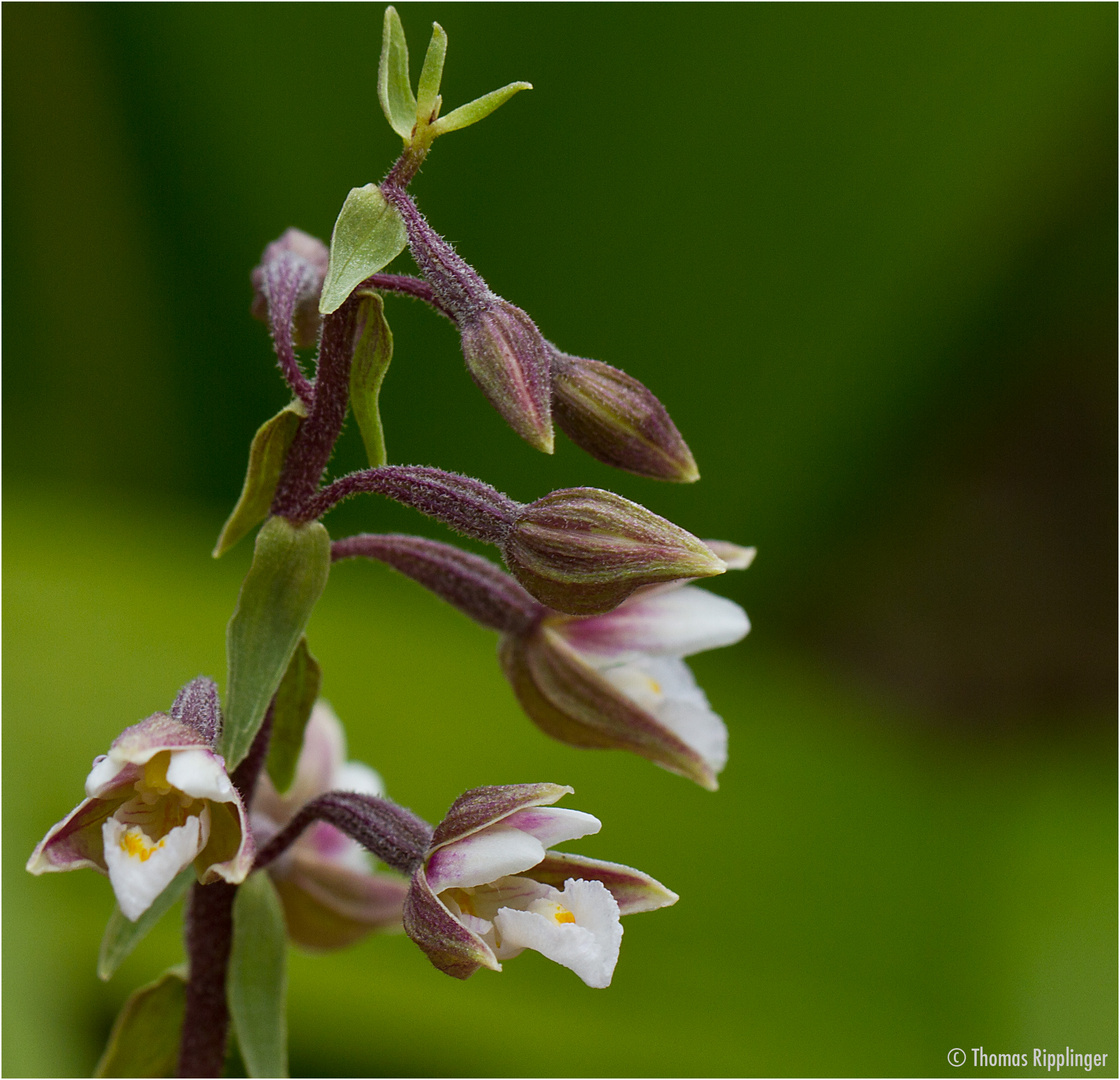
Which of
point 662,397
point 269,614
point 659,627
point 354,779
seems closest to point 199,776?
point 269,614

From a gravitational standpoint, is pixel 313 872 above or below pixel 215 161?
below

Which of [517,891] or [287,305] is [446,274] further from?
[517,891]

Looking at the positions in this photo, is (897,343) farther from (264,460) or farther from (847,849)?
(264,460)

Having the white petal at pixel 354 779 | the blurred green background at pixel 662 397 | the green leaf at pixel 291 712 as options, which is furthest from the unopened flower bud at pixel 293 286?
the blurred green background at pixel 662 397

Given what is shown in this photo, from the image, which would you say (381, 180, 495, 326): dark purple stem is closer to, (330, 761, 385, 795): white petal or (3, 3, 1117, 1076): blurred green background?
(330, 761, 385, 795): white petal

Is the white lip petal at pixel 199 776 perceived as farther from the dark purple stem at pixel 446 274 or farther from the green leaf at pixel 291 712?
the dark purple stem at pixel 446 274

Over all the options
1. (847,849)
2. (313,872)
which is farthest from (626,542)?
(847,849)

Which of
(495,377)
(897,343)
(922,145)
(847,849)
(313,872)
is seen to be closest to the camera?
(495,377)
